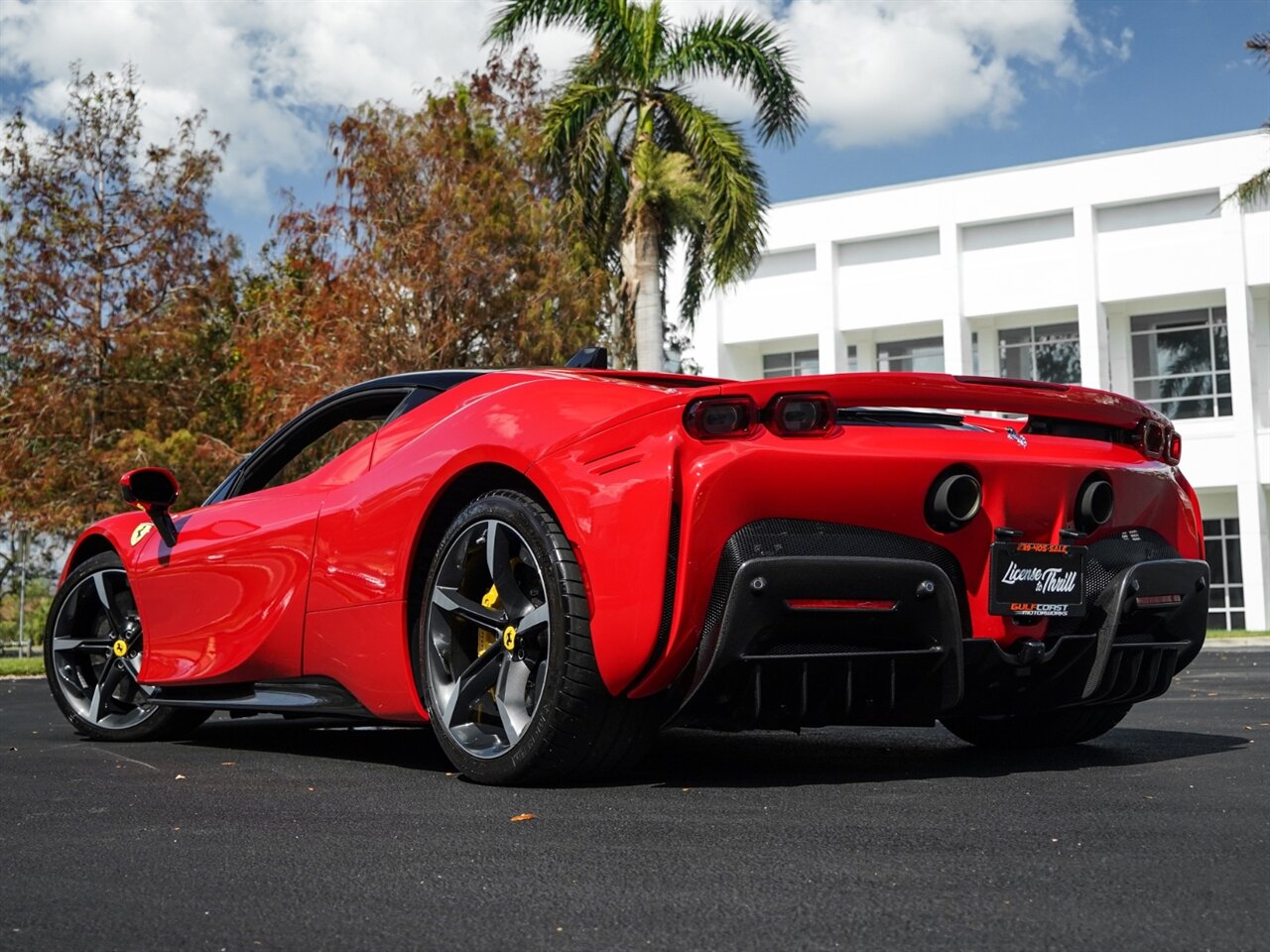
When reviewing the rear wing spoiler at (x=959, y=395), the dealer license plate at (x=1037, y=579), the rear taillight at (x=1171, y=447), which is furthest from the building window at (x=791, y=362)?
the dealer license plate at (x=1037, y=579)

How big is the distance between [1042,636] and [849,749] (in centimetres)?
122

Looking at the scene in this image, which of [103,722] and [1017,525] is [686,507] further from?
[103,722]

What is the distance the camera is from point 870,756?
17.1 ft

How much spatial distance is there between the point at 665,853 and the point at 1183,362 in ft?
125

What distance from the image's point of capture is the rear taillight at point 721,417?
13.1 feet

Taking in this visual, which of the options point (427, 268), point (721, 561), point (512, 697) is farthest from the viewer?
point (427, 268)

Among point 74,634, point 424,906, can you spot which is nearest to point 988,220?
point 74,634

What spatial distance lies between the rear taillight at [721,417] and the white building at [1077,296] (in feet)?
115

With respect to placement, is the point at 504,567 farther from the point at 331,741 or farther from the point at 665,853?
the point at 331,741

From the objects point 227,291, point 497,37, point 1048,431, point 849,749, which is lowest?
point 849,749

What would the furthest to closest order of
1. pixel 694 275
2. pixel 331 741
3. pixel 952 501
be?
pixel 694 275
pixel 331 741
pixel 952 501

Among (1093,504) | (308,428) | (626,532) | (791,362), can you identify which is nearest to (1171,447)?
(1093,504)

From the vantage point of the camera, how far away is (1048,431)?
4648 millimetres

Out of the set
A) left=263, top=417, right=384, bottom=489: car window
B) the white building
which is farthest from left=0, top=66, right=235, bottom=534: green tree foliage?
the white building
